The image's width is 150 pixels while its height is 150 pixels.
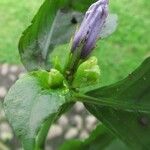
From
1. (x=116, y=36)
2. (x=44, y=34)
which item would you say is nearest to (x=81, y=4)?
(x=44, y=34)

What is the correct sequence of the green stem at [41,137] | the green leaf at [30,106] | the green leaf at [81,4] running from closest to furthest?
1. the green leaf at [30,106]
2. the green stem at [41,137]
3. the green leaf at [81,4]

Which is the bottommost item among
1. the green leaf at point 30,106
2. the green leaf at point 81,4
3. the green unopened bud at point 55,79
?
the green leaf at point 81,4

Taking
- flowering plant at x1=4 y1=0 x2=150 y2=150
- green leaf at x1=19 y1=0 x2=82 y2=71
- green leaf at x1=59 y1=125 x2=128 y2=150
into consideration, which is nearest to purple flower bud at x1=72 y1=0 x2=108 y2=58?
flowering plant at x1=4 y1=0 x2=150 y2=150

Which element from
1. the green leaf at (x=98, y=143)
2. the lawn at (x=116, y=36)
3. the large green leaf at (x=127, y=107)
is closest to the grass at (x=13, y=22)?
Result: the lawn at (x=116, y=36)

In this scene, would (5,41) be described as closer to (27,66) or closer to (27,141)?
(27,66)

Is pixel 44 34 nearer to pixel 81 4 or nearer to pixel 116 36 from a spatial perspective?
pixel 81 4

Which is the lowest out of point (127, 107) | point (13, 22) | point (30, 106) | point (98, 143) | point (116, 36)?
point (116, 36)

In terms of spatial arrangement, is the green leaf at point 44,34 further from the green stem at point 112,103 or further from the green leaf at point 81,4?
the green stem at point 112,103
